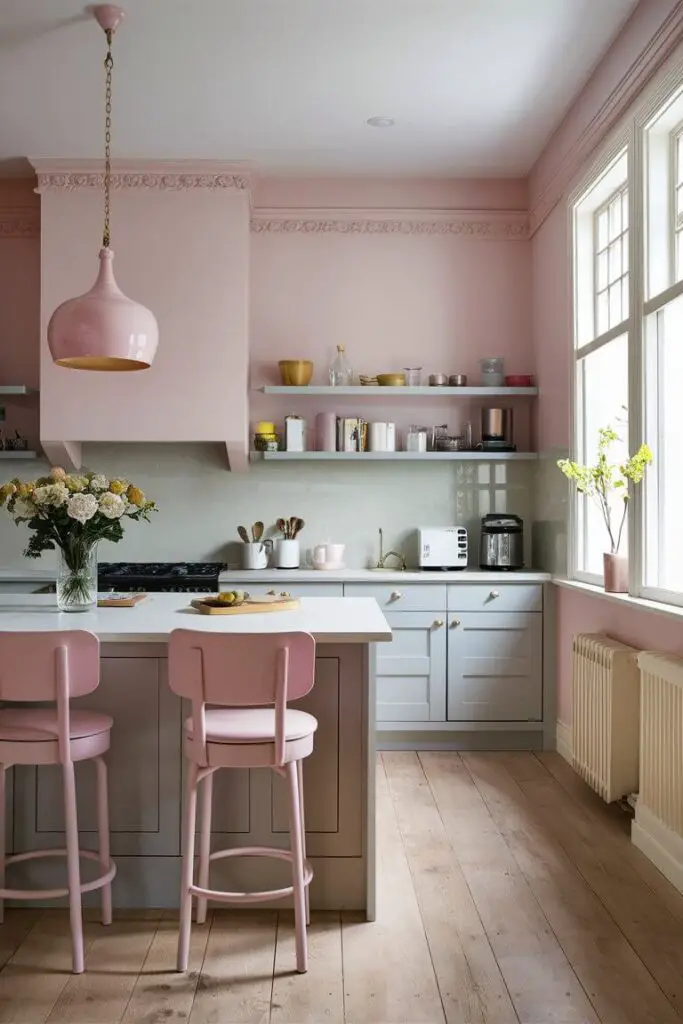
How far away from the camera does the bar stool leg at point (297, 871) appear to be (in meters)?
2.52

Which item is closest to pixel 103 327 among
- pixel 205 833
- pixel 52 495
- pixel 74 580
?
pixel 52 495

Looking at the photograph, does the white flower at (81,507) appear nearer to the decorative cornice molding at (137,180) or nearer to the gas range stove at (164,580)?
the gas range stove at (164,580)

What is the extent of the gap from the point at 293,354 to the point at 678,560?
106 inches

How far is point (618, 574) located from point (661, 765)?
2.91 ft

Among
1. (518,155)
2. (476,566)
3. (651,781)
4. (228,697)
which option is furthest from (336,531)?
(228,697)

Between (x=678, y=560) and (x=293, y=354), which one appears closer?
(x=678, y=560)

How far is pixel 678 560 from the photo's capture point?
3.55m

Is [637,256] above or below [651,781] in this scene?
above

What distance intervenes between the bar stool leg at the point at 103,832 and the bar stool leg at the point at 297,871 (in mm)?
565

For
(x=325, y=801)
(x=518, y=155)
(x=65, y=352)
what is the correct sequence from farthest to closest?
A: (x=518, y=155)
(x=65, y=352)
(x=325, y=801)

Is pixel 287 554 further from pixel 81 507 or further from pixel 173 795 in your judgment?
pixel 173 795

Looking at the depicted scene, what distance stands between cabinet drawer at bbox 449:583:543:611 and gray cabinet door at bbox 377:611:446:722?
5.1 inches

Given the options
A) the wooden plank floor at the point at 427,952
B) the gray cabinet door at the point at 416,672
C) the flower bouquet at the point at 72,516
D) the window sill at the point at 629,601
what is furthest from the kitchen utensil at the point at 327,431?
the wooden plank floor at the point at 427,952

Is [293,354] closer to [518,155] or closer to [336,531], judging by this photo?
[336,531]
